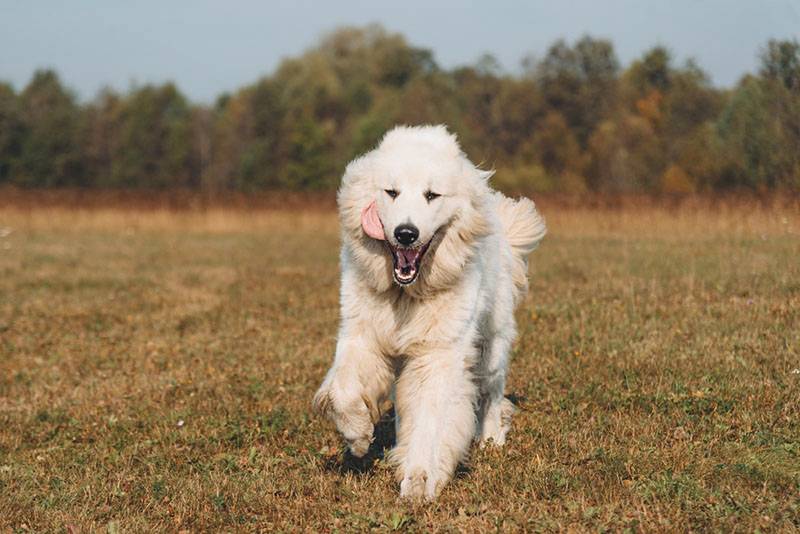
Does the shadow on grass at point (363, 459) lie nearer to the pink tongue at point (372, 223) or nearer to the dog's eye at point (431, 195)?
the pink tongue at point (372, 223)

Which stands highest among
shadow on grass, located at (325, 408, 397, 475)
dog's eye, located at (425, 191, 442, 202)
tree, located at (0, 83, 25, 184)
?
tree, located at (0, 83, 25, 184)

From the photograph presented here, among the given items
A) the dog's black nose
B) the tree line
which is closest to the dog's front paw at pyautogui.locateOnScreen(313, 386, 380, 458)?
the dog's black nose

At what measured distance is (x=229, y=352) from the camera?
27.9 feet

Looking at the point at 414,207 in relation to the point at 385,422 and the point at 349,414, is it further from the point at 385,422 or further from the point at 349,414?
the point at 385,422

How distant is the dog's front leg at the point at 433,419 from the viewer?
4426 millimetres

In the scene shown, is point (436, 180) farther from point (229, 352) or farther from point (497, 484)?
point (229, 352)

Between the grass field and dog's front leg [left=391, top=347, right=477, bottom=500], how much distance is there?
150 mm

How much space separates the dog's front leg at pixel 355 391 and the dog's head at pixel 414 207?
40cm

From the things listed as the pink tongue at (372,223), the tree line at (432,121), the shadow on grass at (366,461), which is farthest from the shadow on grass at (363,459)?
Result: the tree line at (432,121)

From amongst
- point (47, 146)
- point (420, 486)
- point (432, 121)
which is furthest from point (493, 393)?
point (47, 146)

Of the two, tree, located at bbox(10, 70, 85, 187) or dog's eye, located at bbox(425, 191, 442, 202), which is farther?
tree, located at bbox(10, 70, 85, 187)

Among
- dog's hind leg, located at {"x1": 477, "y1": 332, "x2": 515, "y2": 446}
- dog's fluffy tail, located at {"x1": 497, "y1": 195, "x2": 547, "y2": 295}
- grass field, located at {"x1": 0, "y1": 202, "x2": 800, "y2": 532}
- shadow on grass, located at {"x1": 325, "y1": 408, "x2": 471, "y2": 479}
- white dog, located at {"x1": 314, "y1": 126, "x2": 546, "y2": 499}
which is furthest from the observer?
dog's fluffy tail, located at {"x1": 497, "y1": 195, "x2": 547, "y2": 295}

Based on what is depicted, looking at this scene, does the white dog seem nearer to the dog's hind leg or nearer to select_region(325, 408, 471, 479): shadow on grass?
select_region(325, 408, 471, 479): shadow on grass

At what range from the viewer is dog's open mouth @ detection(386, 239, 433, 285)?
4.55 metres
